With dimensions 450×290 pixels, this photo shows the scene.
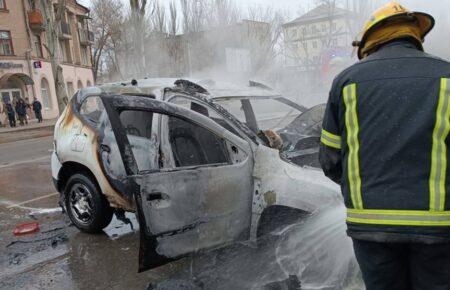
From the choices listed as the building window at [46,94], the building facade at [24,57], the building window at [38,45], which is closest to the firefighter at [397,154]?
the building facade at [24,57]

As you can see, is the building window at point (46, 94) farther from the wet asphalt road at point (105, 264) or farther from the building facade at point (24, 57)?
the wet asphalt road at point (105, 264)

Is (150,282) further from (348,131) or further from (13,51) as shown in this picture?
(13,51)

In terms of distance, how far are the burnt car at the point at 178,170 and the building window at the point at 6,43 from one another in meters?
26.7

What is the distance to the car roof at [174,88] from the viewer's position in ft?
14.8

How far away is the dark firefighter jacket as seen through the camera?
1714mm

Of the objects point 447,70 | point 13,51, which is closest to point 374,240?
point 447,70

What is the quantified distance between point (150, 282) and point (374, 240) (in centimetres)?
228

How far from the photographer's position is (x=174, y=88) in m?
4.40

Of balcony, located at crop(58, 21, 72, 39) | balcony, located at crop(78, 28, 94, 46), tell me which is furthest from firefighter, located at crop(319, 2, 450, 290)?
balcony, located at crop(78, 28, 94, 46)

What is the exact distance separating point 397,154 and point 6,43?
102ft

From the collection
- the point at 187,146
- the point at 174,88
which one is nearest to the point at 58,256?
the point at 187,146

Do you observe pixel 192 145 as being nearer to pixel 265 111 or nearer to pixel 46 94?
pixel 265 111

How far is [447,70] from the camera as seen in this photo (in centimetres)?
175

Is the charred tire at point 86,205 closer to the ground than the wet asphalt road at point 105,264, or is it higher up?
higher up
